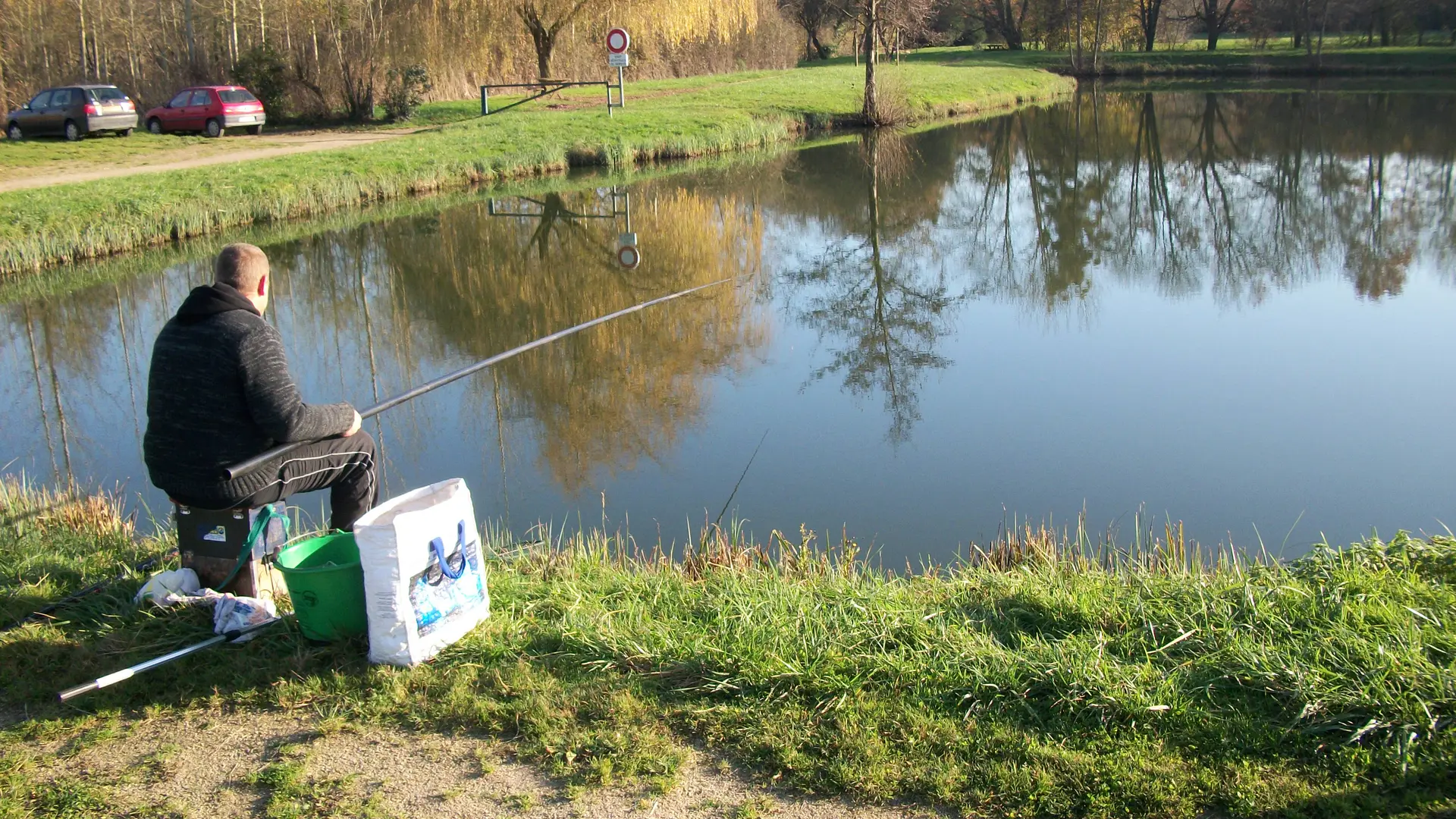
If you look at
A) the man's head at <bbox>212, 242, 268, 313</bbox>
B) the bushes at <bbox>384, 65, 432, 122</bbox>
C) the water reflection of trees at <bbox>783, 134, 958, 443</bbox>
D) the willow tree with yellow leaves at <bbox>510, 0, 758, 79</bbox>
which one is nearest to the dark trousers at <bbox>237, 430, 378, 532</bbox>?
the man's head at <bbox>212, 242, 268, 313</bbox>

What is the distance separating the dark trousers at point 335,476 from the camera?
4.05m

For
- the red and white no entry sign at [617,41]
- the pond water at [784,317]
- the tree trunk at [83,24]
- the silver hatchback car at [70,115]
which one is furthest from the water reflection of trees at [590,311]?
the tree trunk at [83,24]

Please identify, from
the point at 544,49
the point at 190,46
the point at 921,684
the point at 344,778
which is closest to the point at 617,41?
the point at 544,49

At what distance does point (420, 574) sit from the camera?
11.8 ft

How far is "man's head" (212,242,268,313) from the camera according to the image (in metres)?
3.94

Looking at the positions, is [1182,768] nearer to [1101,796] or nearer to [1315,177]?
[1101,796]

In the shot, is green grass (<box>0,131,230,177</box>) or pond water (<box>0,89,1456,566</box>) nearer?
pond water (<box>0,89,1456,566</box>)

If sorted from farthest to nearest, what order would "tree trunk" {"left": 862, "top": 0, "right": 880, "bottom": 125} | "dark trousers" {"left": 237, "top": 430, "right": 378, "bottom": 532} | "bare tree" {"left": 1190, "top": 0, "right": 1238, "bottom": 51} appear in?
"bare tree" {"left": 1190, "top": 0, "right": 1238, "bottom": 51} < "tree trunk" {"left": 862, "top": 0, "right": 880, "bottom": 125} < "dark trousers" {"left": 237, "top": 430, "right": 378, "bottom": 532}

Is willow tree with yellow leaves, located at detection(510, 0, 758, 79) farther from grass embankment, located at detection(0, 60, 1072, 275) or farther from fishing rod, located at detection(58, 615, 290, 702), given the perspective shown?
fishing rod, located at detection(58, 615, 290, 702)

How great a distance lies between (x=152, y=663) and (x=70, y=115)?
2312 centimetres

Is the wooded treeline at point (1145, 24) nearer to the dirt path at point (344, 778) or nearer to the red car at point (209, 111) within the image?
the red car at point (209, 111)

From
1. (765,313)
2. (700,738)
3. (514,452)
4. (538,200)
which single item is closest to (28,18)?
(538,200)

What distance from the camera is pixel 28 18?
2797 centimetres

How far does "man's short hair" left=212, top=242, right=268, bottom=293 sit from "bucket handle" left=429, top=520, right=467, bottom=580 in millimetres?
1139
